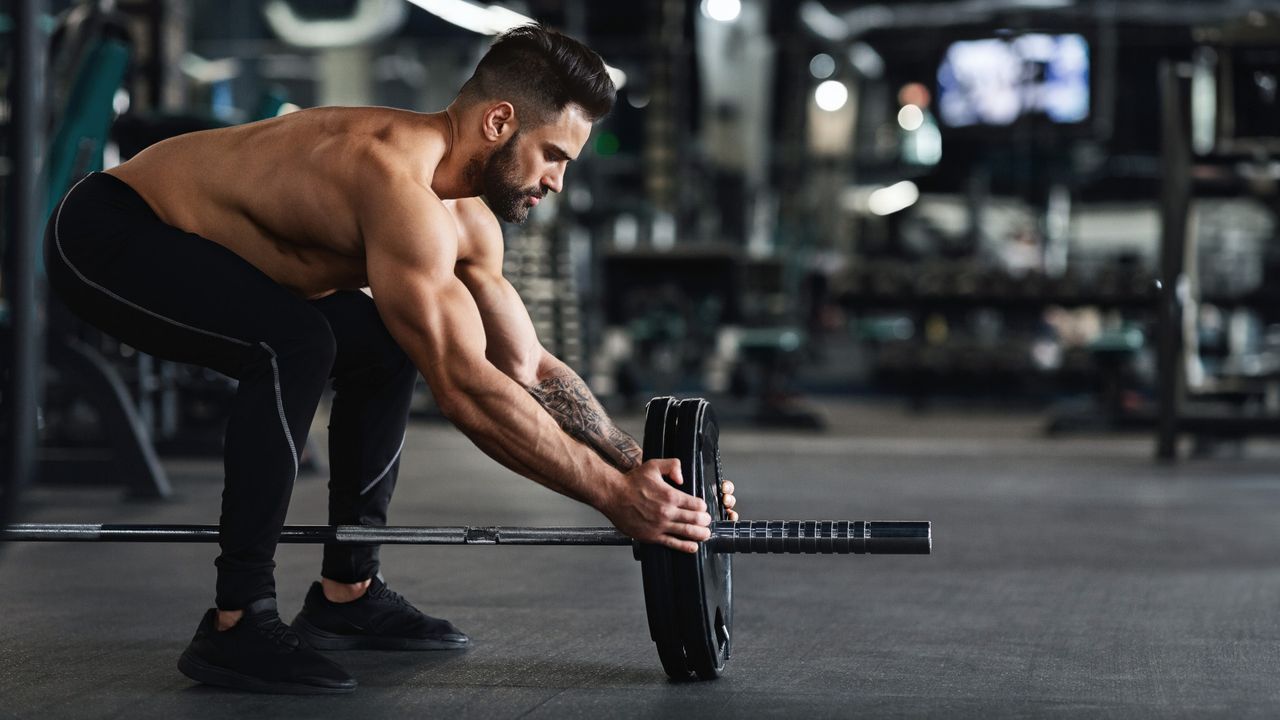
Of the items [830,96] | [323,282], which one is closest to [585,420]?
[323,282]

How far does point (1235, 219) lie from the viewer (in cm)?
1759

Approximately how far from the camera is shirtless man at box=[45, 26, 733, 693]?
1539 mm

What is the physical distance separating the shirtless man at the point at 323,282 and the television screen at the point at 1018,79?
7597 mm

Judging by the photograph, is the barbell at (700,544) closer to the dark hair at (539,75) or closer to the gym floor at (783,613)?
the gym floor at (783,613)

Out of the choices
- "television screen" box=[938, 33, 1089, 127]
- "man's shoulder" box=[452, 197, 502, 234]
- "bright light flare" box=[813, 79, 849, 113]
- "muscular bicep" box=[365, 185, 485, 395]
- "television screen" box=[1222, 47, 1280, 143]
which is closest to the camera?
"muscular bicep" box=[365, 185, 485, 395]

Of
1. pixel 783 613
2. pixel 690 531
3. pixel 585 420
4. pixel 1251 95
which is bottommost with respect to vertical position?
pixel 783 613

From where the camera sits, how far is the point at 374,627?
1891mm

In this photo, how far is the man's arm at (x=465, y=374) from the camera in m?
1.52

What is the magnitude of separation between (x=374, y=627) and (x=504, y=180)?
0.64 m

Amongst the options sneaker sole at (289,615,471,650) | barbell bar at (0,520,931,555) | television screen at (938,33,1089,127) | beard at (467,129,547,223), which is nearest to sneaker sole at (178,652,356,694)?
barbell bar at (0,520,931,555)

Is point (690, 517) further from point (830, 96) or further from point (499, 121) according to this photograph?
point (830, 96)

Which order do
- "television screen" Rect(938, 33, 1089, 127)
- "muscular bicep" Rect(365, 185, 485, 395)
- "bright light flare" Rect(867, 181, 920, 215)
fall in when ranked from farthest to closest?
"bright light flare" Rect(867, 181, 920, 215) < "television screen" Rect(938, 33, 1089, 127) < "muscular bicep" Rect(365, 185, 485, 395)

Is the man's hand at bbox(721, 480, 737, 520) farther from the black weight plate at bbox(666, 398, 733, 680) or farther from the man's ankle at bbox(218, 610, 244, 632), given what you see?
the man's ankle at bbox(218, 610, 244, 632)

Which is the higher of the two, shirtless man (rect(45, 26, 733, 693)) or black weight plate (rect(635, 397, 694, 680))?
shirtless man (rect(45, 26, 733, 693))
